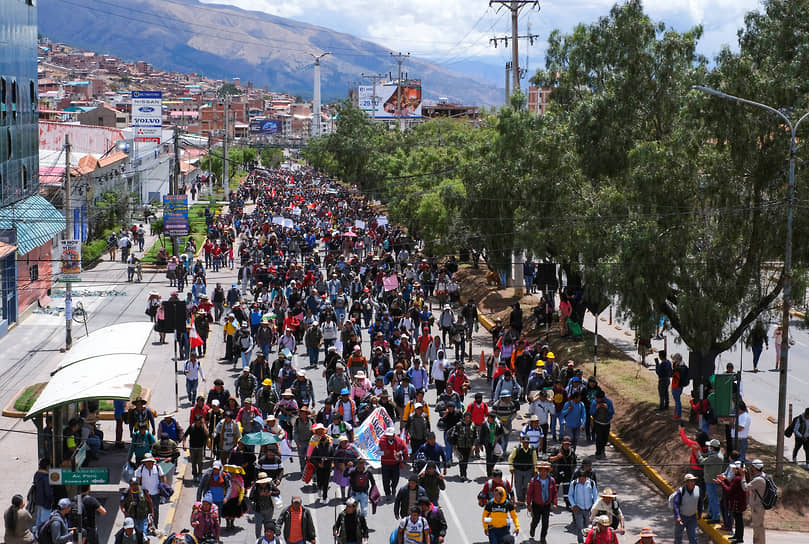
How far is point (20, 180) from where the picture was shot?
37.6 meters

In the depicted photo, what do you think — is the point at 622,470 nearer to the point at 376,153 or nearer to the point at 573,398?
the point at 573,398

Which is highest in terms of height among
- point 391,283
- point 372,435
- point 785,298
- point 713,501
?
point 785,298

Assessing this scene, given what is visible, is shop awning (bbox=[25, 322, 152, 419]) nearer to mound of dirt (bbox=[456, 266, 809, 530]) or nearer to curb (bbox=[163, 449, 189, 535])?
curb (bbox=[163, 449, 189, 535])

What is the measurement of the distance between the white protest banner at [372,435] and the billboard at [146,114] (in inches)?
2517

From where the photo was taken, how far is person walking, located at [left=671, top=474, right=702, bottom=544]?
14352 millimetres

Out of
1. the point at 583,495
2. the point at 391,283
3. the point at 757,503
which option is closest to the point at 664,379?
the point at 757,503

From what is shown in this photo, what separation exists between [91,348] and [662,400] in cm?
1128

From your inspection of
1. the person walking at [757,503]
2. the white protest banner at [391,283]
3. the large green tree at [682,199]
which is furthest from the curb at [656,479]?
the white protest banner at [391,283]

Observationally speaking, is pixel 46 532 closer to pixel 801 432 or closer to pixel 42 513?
pixel 42 513

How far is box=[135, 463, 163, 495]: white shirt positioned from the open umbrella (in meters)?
1.71

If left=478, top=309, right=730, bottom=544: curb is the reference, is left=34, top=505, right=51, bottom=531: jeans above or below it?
above

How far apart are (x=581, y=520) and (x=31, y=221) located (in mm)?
27185

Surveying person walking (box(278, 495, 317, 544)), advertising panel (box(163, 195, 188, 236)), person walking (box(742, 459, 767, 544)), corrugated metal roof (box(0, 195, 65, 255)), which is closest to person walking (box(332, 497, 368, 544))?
person walking (box(278, 495, 317, 544))

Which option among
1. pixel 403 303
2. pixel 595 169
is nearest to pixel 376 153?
pixel 403 303
